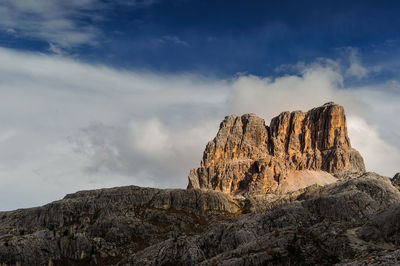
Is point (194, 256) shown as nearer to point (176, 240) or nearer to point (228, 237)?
point (176, 240)

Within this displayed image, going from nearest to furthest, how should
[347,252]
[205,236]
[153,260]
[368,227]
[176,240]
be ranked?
1. [347,252]
2. [368,227]
3. [153,260]
4. [176,240]
5. [205,236]

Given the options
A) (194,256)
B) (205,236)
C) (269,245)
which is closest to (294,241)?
(269,245)

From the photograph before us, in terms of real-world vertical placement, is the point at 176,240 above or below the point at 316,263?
above

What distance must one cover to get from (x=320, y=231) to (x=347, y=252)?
907 centimetres

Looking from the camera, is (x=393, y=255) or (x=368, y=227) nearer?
(x=393, y=255)

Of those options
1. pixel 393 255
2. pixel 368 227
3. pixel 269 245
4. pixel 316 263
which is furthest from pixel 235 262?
pixel 393 255

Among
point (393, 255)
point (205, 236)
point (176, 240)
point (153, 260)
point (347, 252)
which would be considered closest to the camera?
point (393, 255)

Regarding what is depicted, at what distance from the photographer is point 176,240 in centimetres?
15962

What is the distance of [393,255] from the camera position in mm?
45281

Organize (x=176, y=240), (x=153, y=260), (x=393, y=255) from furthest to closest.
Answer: (x=176, y=240) → (x=153, y=260) → (x=393, y=255)

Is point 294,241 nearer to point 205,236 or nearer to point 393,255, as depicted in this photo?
point 393,255

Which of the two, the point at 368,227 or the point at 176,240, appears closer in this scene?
the point at 368,227

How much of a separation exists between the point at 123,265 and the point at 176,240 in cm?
2114

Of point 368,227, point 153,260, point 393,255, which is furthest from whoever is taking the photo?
point 153,260
